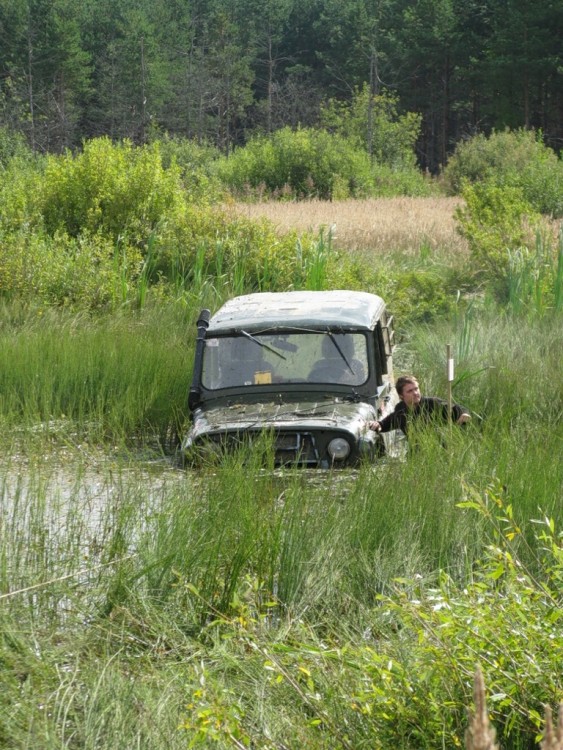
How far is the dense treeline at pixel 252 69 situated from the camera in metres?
65.4

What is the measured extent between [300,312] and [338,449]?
1.69 metres

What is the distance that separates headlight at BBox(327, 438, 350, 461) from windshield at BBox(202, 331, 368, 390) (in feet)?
3.31

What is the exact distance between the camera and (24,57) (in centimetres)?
7250

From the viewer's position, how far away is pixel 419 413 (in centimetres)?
920

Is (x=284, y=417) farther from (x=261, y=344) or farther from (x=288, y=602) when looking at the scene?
(x=288, y=602)

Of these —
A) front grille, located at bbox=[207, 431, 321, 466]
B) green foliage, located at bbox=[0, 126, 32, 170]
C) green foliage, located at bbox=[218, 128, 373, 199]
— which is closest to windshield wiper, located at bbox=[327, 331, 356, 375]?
front grille, located at bbox=[207, 431, 321, 466]

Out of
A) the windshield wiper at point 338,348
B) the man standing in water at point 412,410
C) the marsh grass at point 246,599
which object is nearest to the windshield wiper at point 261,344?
the windshield wiper at point 338,348

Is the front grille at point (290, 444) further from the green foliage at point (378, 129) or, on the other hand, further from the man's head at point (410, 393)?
the green foliage at point (378, 129)

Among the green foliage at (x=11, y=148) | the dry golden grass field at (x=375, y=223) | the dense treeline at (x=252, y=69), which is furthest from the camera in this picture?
the dense treeline at (x=252, y=69)

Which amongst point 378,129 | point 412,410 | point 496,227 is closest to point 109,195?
point 496,227

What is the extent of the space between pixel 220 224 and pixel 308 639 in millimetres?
14494

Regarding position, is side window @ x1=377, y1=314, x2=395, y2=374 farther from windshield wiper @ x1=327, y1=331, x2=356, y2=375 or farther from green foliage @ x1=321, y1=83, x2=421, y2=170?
green foliage @ x1=321, y1=83, x2=421, y2=170

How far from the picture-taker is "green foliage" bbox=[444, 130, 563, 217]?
29.4 m

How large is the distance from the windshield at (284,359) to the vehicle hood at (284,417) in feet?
1.03
